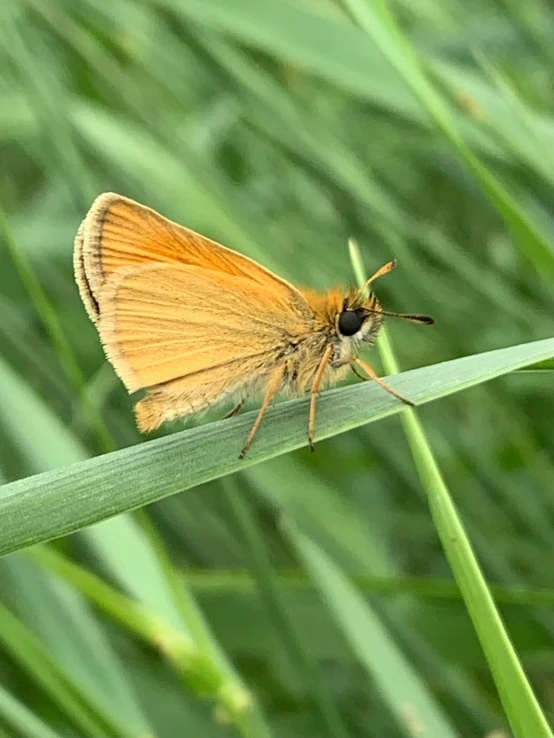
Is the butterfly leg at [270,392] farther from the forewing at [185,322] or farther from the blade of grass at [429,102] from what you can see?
the blade of grass at [429,102]

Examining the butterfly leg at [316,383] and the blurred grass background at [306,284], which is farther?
the blurred grass background at [306,284]

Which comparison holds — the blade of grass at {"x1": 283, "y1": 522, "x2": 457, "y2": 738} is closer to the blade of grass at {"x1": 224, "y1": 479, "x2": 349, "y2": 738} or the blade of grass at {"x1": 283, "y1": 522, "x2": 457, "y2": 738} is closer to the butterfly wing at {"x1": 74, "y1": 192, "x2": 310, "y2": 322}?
the blade of grass at {"x1": 224, "y1": 479, "x2": 349, "y2": 738}

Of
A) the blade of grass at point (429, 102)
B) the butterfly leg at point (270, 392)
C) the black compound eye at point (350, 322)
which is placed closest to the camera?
the butterfly leg at point (270, 392)

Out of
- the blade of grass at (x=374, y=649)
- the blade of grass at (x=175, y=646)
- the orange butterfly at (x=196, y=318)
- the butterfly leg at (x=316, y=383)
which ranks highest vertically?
the orange butterfly at (x=196, y=318)

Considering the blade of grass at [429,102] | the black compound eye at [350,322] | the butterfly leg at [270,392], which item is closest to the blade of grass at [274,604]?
the butterfly leg at [270,392]

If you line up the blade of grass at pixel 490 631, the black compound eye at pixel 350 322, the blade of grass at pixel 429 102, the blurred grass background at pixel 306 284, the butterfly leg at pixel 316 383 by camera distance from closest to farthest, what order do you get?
the blade of grass at pixel 490 631, the butterfly leg at pixel 316 383, the blade of grass at pixel 429 102, the black compound eye at pixel 350 322, the blurred grass background at pixel 306 284

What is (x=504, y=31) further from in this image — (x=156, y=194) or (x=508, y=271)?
(x=156, y=194)

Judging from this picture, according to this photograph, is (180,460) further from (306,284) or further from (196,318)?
(306,284)

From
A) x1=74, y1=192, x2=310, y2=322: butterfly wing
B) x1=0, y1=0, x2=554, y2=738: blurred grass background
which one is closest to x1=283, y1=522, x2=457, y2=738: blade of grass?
x1=0, y1=0, x2=554, y2=738: blurred grass background
